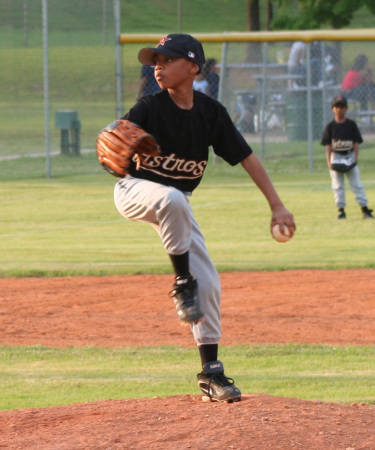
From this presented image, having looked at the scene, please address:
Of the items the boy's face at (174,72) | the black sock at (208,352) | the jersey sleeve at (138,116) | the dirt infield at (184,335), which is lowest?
the dirt infield at (184,335)

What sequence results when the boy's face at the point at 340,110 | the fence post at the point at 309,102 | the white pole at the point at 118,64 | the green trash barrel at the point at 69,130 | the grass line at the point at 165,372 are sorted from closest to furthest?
the grass line at the point at 165,372 < the boy's face at the point at 340,110 < the fence post at the point at 309,102 < the white pole at the point at 118,64 < the green trash barrel at the point at 69,130

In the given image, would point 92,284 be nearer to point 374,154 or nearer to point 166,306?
point 166,306

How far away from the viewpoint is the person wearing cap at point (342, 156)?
43.3 feet

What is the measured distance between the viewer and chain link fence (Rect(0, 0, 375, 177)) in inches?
799

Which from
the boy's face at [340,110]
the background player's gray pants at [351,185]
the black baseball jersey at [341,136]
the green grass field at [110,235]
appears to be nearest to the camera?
the green grass field at [110,235]

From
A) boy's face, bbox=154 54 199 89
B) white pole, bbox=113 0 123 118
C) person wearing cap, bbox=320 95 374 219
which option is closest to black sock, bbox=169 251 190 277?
boy's face, bbox=154 54 199 89

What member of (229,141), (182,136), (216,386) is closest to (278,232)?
(229,141)

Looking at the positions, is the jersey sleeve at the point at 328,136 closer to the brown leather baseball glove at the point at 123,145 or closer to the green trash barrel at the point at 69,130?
the green trash barrel at the point at 69,130

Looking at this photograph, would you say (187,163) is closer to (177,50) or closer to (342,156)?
(177,50)

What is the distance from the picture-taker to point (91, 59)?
22938 mm

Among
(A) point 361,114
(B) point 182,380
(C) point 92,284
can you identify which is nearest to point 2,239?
(C) point 92,284

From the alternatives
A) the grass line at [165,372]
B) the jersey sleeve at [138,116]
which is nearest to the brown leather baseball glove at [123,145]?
the jersey sleeve at [138,116]

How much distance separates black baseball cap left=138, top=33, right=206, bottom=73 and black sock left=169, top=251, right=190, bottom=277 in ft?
3.23

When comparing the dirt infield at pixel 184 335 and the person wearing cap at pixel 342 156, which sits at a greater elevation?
the person wearing cap at pixel 342 156
